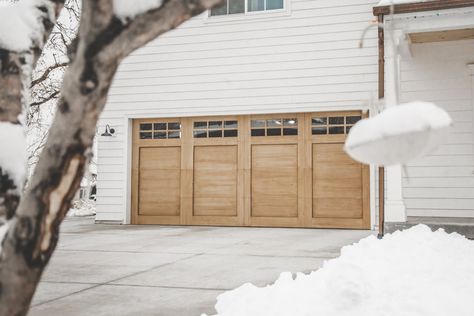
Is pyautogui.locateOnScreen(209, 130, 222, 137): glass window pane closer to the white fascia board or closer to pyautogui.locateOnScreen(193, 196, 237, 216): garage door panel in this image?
pyautogui.locateOnScreen(193, 196, 237, 216): garage door panel

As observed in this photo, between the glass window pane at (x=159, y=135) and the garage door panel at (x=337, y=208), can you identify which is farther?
the glass window pane at (x=159, y=135)

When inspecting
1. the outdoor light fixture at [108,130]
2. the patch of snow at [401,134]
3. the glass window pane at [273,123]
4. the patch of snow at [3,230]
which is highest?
the glass window pane at [273,123]

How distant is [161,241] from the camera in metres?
6.79

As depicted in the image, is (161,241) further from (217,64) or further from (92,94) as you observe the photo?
(92,94)

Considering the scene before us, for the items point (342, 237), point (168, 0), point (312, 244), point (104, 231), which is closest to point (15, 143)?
point (168, 0)

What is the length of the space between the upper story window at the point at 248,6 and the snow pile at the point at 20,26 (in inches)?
313

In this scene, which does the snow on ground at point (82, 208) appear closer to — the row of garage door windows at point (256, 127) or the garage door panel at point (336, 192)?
the row of garage door windows at point (256, 127)

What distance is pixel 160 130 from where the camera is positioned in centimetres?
994

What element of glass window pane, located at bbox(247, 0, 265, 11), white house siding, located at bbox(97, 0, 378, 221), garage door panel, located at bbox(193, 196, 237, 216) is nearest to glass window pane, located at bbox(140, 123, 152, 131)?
white house siding, located at bbox(97, 0, 378, 221)

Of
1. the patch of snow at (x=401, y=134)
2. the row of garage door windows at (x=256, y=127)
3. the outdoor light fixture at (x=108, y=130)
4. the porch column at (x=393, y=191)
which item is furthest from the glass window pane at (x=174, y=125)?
the patch of snow at (x=401, y=134)

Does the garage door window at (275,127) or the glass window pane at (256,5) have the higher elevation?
the glass window pane at (256,5)

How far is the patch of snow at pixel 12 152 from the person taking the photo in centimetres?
163

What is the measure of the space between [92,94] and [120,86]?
899 centimetres

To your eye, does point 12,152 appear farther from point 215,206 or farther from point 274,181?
point 215,206
